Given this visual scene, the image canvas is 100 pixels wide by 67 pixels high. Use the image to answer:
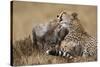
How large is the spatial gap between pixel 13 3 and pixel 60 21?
2.15ft

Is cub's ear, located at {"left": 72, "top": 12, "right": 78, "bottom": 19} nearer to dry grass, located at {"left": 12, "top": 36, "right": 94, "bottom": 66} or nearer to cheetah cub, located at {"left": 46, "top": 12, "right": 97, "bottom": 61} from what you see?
cheetah cub, located at {"left": 46, "top": 12, "right": 97, "bottom": 61}

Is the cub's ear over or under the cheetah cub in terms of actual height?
over

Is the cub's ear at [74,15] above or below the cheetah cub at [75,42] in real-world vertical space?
above

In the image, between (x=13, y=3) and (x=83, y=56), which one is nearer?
(x=13, y=3)

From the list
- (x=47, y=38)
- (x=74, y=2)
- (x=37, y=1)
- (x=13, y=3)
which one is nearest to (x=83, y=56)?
(x=47, y=38)

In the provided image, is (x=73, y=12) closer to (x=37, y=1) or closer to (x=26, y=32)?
(x=37, y=1)

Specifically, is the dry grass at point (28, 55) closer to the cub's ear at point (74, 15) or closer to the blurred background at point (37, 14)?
the blurred background at point (37, 14)

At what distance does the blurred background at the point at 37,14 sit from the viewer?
2514 mm

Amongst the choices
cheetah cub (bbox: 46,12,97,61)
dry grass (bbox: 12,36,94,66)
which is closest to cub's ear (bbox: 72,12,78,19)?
cheetah cub (bbox: 46,12,97,61)

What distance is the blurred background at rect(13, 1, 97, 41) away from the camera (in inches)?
99.0

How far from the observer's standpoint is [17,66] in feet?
8.27

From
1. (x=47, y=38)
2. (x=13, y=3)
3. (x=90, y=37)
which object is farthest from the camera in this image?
(x=90, y=37)

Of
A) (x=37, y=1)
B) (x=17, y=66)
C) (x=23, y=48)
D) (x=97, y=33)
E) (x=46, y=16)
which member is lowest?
(x=17, y=66)

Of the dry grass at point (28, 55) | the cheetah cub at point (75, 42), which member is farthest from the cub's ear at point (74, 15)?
the dry grass at point (28, 55)
